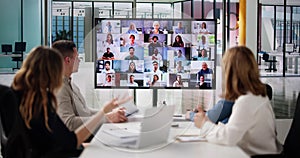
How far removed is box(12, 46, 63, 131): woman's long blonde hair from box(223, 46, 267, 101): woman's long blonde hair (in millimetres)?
951

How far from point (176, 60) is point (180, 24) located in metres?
0.34

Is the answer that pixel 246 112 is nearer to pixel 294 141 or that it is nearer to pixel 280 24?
pixel 294 141

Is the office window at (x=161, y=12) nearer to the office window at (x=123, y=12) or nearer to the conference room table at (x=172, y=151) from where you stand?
the office window at (x=123, y=12)

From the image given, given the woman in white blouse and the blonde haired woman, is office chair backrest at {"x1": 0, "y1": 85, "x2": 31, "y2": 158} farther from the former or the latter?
the woman in white blouse

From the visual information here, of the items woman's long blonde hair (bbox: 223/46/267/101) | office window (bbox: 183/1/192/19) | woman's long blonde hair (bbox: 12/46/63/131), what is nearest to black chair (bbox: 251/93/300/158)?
woman's long blonde hair (bbox: 223/46/267/101)

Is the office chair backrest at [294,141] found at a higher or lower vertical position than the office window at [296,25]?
lower

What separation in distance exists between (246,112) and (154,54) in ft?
6.02

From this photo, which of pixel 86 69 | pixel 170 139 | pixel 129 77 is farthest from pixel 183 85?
pixel 170 139

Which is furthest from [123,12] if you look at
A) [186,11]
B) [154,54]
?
[154,54]

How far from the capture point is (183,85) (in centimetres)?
416

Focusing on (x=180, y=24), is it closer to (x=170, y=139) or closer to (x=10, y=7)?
(x=170, y=139)

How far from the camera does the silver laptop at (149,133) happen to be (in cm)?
218

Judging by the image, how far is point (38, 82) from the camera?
2.20m

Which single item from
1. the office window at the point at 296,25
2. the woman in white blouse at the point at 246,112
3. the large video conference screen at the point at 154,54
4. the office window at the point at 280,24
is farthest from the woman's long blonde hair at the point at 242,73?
the office window at the point at 280,24
